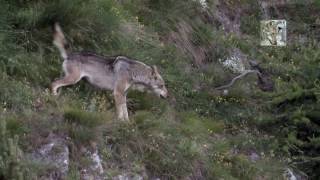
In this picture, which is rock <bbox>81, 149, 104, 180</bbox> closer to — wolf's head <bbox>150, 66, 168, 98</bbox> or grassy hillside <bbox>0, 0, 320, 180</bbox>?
grassy hillside <bbox>0, 0, 320, 180</bbox>

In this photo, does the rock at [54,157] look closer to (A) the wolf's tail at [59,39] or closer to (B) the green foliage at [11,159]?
(B) the green foliage at [11,159]

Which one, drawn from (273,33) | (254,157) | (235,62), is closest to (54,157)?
(254,157)

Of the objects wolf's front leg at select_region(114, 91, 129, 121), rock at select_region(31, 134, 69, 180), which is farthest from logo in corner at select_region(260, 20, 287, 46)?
rock at select_region(31, 134, 69, 180)

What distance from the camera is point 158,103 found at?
1094 centimetres

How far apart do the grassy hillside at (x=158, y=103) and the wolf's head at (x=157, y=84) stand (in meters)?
0.19

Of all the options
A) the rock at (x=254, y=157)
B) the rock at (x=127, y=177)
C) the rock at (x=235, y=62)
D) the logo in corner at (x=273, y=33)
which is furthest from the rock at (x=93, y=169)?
the logo in corner at (x=273, y=33)

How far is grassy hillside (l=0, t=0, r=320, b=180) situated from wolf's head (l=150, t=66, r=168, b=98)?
7.4 inches

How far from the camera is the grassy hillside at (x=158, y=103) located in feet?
28.6

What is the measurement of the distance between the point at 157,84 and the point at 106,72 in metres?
1.01

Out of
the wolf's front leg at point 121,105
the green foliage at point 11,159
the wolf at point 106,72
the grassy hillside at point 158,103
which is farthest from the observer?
the wolf at point 106,72

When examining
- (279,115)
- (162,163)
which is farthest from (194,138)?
(279,115)

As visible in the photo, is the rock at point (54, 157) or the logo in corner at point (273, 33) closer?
the rock at point (54, 157)

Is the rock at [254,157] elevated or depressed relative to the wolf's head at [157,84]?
depressed

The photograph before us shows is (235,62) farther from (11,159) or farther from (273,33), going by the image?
(11,159)
